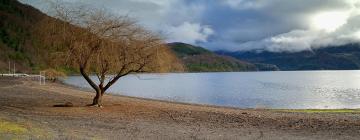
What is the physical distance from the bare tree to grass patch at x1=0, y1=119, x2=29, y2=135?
374 inches

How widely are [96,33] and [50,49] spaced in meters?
3.40

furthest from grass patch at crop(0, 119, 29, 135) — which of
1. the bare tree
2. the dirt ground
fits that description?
the bare tree

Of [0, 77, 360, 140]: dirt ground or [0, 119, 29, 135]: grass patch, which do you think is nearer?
[0, 119, 29, 135]: grass patch

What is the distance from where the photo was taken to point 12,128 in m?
20.7

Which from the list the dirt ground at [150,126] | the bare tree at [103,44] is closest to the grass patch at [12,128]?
the dirt ground at [150,126]

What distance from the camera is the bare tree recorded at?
102 ft

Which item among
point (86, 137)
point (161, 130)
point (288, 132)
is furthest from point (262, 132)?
point (86, 137)

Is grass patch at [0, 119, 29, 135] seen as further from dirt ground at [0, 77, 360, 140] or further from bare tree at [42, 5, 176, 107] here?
bare tree at [42, 5, 176, 107]

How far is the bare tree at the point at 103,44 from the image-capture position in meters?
31.0

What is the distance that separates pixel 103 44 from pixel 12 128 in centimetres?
1157

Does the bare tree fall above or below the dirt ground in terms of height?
above

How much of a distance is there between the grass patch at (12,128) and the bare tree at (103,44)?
31.1ft

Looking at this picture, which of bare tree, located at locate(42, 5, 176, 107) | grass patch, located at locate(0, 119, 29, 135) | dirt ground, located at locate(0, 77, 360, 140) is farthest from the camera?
bare tree, located at locate(42, 5, 176, 107)

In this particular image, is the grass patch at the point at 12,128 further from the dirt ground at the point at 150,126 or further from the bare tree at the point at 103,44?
the bare tree at the point at 103,44
